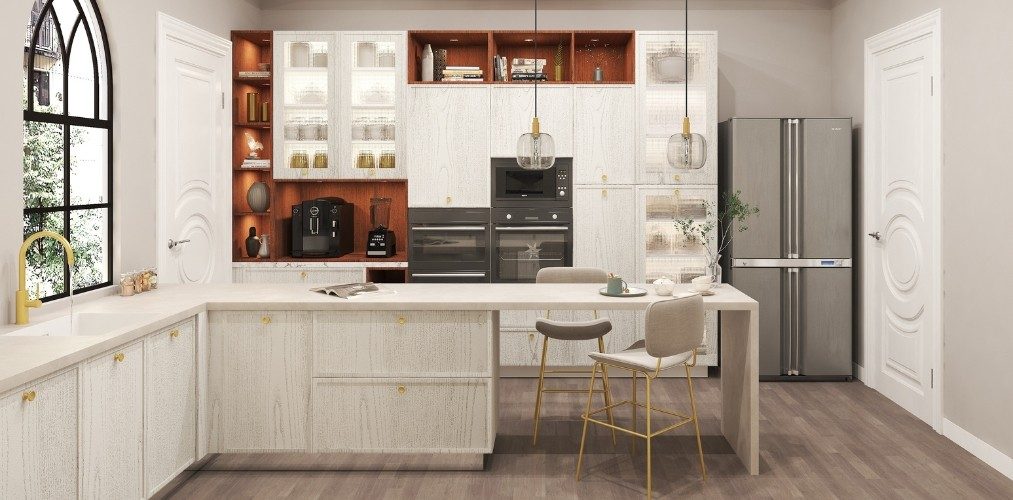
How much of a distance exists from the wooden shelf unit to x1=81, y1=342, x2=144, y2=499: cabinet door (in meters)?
3.35

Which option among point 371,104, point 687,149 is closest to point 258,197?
point 371,104

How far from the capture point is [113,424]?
3.04 meters

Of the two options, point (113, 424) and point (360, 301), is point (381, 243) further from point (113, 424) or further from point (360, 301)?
point (113, 424)

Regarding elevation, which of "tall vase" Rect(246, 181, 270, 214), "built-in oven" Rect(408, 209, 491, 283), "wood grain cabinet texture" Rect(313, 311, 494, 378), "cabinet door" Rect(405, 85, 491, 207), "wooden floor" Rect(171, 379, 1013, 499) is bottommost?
"wooden floor" Rect(171, 379, 1013, 499)

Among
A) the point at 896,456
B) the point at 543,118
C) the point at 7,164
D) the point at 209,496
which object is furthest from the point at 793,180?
the point at 7,164

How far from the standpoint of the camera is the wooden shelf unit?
5.98 meters

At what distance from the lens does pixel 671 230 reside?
235 inches

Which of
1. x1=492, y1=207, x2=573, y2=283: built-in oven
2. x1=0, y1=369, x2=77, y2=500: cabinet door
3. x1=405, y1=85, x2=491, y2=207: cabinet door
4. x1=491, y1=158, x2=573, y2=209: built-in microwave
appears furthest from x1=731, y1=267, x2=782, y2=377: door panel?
x1=0, y1=369, x2=77, y2=500: cabinet door

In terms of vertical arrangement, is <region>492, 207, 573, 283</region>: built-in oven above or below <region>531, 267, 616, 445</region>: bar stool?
above

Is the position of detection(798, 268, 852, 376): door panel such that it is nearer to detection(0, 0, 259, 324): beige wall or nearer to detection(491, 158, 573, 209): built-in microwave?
detection(491, 158, 573, 209): built-in microwave

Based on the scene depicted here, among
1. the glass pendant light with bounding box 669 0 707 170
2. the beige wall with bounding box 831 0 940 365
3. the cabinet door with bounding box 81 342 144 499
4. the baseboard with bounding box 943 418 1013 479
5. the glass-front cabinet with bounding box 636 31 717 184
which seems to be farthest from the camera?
the glass-front cabinet with bounding box 636 31 717 184

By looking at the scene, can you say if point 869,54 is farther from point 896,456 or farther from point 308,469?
point 308,469

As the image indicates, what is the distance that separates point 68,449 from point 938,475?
147 inches

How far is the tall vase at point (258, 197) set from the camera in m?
6.12
